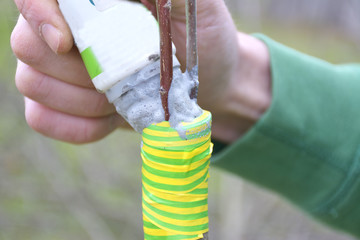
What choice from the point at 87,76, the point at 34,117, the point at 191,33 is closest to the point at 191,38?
the point at 191,33

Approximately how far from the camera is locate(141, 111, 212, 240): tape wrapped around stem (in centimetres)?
46

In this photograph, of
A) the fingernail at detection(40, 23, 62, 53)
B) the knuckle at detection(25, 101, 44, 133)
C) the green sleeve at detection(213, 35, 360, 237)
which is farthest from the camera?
the green sleeve at detection(213, 35, 360, 237)

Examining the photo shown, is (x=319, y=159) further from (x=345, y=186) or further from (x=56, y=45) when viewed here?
(x=56, y=45)

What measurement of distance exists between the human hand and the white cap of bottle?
0.08m

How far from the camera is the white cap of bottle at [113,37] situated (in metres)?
0.49

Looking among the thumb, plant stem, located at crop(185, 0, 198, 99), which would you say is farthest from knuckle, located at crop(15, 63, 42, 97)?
plant stem, located at crop(185, 0, 198, 99)

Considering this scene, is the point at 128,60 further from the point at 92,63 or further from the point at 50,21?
the point at 50,21

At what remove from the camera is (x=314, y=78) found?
105cm

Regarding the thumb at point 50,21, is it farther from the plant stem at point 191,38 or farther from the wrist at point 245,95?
the wrist at point 245,95

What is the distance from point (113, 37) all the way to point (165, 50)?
0.24 feet

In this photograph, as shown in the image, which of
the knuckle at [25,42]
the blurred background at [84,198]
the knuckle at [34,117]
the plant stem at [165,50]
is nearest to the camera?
the plant stem at [165,50]

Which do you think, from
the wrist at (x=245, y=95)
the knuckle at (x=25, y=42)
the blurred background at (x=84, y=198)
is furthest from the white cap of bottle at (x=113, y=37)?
the blurred background at (x=84, y=198)

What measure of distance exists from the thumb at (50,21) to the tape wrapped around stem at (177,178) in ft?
0.64

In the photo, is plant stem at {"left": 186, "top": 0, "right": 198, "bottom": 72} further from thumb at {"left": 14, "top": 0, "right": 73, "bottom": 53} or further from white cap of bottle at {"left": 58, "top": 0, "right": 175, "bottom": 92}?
thumb at {"left": 14, "top": 0, "right": 73, "bottom": 53}
